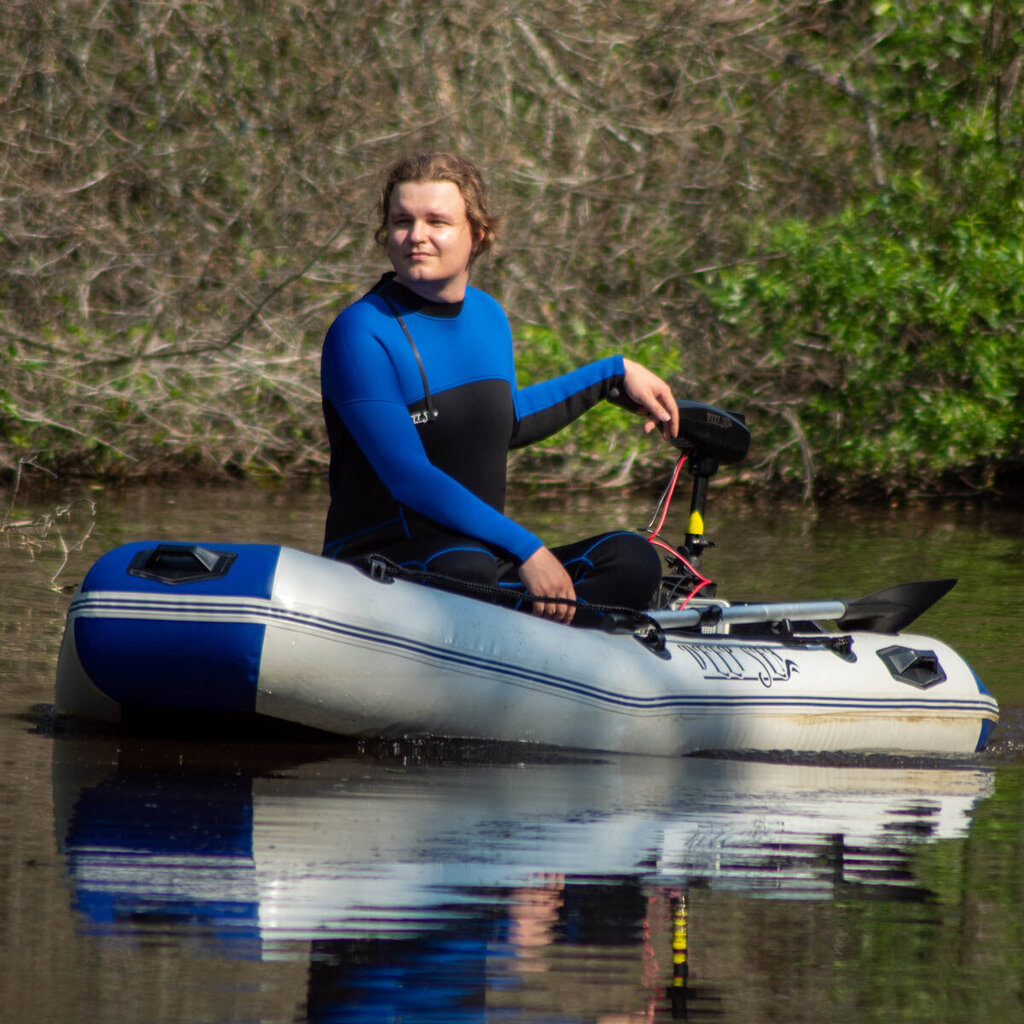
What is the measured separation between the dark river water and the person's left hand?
2.86 feet

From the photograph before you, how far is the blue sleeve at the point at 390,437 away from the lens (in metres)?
4.46

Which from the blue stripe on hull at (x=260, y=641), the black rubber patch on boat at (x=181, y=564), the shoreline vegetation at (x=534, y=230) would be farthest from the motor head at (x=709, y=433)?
the shoreline vegetation at (x=534, y=230)

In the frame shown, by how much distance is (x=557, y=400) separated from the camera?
503 centimetres

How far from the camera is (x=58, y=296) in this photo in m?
11.6

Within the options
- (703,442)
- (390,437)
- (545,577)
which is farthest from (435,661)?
(703,442)

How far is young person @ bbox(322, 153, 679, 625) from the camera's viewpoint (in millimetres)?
4492

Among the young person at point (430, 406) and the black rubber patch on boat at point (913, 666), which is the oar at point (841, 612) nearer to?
the black rubber patch on boat at point (913, 666)

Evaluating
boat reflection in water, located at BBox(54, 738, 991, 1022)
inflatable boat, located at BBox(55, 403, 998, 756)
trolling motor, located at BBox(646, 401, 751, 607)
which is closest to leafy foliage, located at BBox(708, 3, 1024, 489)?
trolling motor, located at BBox(646, 401, 751, 607)

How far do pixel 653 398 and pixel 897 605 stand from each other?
119 cm

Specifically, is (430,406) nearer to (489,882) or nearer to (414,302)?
(414,302)

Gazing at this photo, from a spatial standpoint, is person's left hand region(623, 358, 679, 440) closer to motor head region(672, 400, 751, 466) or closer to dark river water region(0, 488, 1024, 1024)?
motor head region(672, 400, 751, 466)

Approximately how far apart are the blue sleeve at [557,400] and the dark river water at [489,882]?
86cm

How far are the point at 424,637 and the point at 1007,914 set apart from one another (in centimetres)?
163

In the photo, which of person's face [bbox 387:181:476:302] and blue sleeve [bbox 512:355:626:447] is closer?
person's face [bbox 387:181:476:302]
